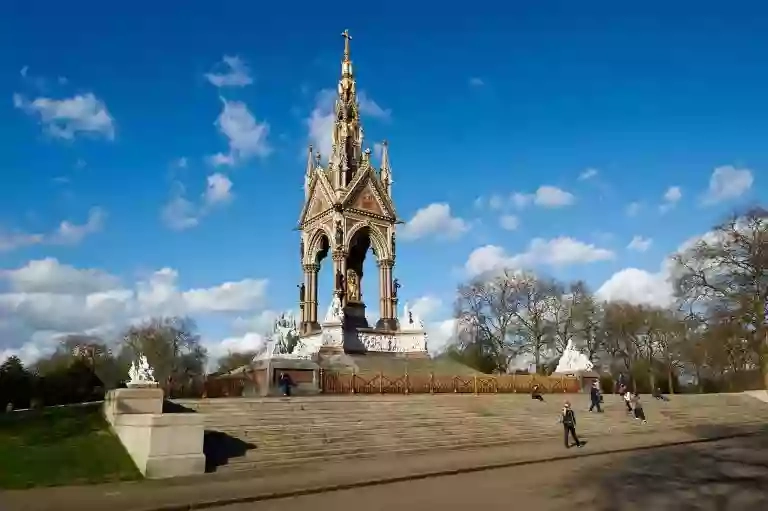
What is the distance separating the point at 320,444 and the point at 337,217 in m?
21.6

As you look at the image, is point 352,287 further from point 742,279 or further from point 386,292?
point 742,279

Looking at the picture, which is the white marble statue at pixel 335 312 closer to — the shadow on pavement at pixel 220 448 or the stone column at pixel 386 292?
the stone column at pixel 386 292

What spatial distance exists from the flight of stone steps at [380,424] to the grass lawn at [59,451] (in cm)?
212

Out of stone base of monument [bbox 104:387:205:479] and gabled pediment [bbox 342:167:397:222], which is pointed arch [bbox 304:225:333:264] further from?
stone base of monument [bbox 104:387:205:479]

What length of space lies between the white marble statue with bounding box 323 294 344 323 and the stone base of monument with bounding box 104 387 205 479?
18348 millimetres

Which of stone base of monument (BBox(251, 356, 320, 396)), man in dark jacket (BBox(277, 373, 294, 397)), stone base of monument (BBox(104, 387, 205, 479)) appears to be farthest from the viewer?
stone base of monument (BBox(251, 356, 320, 396))

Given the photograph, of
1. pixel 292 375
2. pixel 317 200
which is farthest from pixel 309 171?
pixel 292 375

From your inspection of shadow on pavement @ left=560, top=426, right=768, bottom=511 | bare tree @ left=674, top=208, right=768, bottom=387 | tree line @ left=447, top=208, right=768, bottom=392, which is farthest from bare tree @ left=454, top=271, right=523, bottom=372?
shadow on pavement @ left=560, top=426, right=768, bottom=511

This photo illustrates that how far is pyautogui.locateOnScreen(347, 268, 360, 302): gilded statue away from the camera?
36812mm

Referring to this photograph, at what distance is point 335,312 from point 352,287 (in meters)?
4.20

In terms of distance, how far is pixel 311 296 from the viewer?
38.3 meters

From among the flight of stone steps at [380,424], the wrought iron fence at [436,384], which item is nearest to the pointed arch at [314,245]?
the wrought iron fence at [436,384]

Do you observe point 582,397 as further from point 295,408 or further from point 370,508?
point 370,508

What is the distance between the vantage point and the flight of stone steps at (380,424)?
51.0 ft
